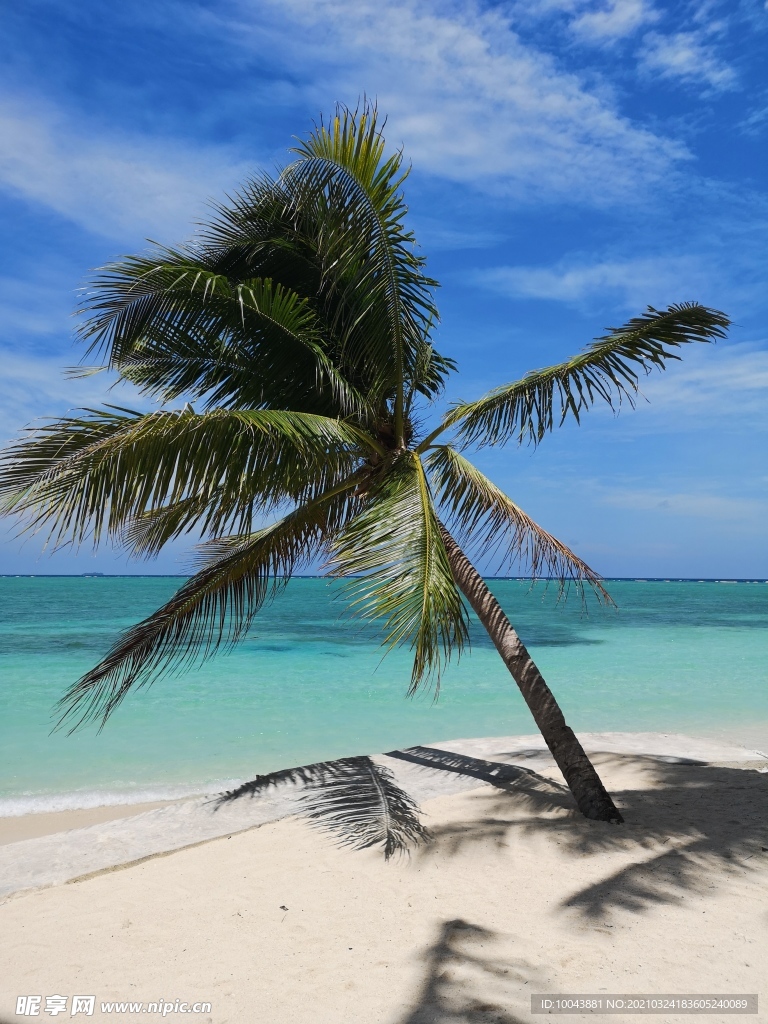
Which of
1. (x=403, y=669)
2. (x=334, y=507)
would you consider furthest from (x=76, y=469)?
(x=403, y=669)

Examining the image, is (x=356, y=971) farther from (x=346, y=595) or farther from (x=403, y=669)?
(x=403, y=669)

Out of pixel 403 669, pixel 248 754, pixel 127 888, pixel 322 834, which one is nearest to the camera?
pixel 127 888

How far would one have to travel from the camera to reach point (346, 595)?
4652 millimetres

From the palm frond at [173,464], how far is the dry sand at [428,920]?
2158 millimetres

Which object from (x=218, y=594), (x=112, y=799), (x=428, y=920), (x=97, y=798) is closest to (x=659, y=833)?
(x=428, y=920)

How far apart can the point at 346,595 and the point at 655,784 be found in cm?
318

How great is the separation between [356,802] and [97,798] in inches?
125

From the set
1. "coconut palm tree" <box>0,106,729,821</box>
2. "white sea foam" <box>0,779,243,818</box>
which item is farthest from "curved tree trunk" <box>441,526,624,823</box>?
"white sea foam" <box>0,779,243,818</box>

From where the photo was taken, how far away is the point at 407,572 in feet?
14.5

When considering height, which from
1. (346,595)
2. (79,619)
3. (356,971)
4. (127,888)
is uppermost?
(346,595)

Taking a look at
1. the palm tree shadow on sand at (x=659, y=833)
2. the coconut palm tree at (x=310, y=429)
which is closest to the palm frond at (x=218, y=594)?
the coconut palm tree at (x=310, y=429)

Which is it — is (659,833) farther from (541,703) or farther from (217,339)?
(217,339)

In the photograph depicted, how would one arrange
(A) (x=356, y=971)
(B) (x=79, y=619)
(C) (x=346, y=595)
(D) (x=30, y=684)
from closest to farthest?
(A) (x=356, y=971)
(C) (x=346, y=595)
(D) (x=30, y=684)
(B) (x=79, y=619)

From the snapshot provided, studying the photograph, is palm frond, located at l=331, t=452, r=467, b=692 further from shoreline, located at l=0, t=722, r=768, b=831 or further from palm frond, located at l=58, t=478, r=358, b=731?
shoreline, located at l=0, t=722, r=768, b=831
